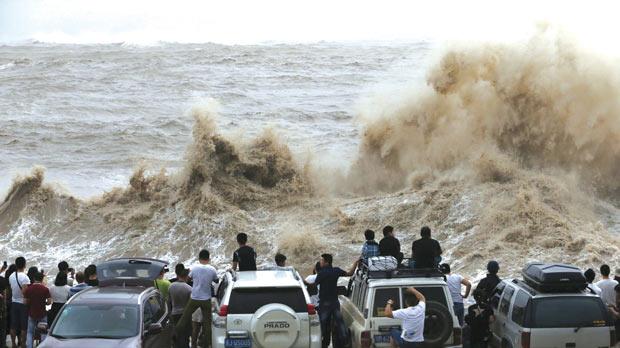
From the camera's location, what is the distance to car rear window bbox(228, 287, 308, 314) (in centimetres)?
957

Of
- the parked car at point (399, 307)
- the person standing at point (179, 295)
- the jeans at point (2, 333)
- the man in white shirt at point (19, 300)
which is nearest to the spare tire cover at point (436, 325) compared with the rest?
the parked car at point (399, 307)

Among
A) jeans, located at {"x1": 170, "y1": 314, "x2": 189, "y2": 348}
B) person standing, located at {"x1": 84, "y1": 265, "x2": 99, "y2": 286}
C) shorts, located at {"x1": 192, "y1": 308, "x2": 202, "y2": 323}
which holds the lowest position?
jeans, located at {"x1": 170, "y1": 314, "x2": 189, "y2": 348}

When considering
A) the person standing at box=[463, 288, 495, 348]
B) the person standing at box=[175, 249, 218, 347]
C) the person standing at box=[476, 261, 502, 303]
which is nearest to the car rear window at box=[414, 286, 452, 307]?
the person standing at box=[463, 288, 495, 348]

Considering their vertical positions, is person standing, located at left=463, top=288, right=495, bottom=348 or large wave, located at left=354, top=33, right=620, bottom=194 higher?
large wave, located at left=354, top=33, right=620, bottom=194

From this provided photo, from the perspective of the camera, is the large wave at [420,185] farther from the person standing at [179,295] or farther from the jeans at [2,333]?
the jeans at [2,333]

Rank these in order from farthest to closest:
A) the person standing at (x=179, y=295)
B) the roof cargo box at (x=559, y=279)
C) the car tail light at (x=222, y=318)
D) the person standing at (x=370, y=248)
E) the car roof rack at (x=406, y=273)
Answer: the person standing at (x=370, y=248) → the person standing at (x=179, y=295) → the car roof rack at (x=406, y=273) → the roof cargo box at (x=559, y=279) → the car tail light at (x=222, y=318)

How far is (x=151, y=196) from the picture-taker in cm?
2197

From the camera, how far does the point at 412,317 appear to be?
28.8ft

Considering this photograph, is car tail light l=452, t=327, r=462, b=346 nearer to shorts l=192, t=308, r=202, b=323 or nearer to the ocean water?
shorts l=192, t=308, r=202, b=323

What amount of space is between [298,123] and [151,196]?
18763mm

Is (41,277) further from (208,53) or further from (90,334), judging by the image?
(208,53)

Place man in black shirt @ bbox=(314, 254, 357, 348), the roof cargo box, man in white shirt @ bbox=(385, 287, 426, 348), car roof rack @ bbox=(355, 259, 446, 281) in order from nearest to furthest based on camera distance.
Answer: man in white shirt @ bbox=(385, 287, 426, 348) → the roof cargo box → car roof rack @ bbox=(355, 259, 446, 281) → man in black shirt @ bbox=(314, 254, 357, 348)

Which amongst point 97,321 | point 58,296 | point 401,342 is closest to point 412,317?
Answer: point 401,342

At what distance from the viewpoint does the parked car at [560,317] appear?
30.8 ft
